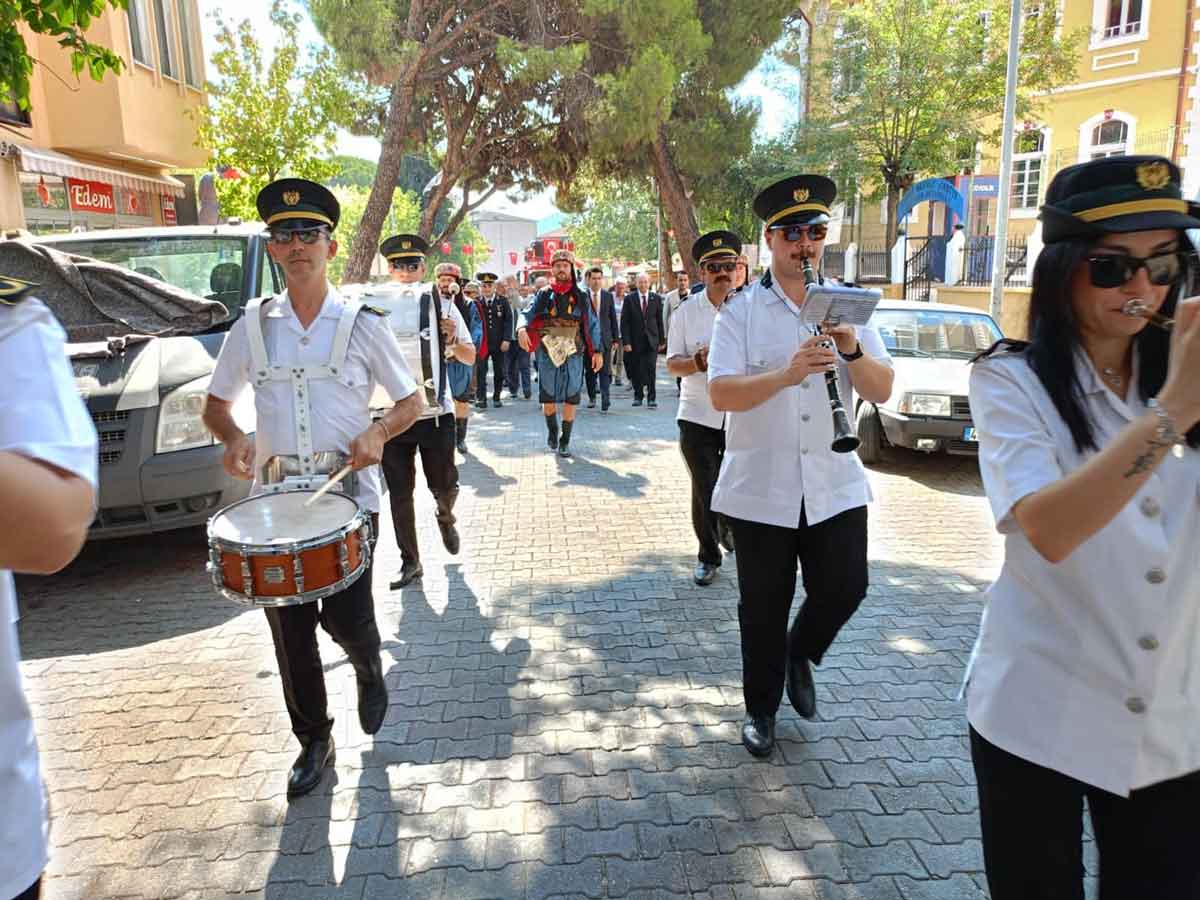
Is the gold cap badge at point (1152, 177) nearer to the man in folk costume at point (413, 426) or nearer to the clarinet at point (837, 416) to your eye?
the clarinet at point (837, 416)

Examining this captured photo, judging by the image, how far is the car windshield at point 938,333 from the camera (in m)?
9.82

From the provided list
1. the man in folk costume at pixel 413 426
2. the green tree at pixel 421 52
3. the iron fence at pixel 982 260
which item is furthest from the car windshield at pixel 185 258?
the iron fence at pixel 982 260

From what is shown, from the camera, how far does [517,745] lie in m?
3.78

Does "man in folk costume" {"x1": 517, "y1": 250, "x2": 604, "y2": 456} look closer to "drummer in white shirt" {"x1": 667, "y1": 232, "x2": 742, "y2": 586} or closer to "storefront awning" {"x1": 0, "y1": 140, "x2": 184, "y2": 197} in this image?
"drummer in white shirt" {"x1": 667, "y1": 232, "x2": 742, "y2": 586}

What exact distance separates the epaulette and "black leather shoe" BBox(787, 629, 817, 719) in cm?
319

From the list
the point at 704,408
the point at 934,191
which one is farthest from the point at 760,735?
the point at 934,191

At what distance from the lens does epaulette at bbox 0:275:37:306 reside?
1410 millimetres

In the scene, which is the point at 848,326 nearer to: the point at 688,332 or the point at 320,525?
the point at 320,525

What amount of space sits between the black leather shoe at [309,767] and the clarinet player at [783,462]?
5.65ft

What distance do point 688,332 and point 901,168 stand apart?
60.7ft

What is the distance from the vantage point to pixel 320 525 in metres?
3.08

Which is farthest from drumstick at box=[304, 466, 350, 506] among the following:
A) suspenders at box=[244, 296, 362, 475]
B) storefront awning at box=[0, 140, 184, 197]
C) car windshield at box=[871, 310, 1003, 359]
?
storefront awning at box=[0, 140, 184, 197]

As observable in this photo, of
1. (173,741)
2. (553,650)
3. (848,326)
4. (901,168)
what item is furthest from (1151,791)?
(901,168)

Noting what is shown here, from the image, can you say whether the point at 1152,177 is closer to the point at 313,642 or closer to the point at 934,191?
the point at 313,642
